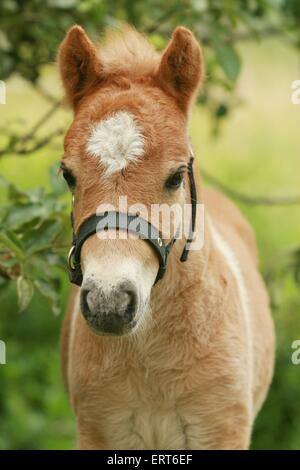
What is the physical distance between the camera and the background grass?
666 centimetres

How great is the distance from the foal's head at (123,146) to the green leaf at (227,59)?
883 millimetres

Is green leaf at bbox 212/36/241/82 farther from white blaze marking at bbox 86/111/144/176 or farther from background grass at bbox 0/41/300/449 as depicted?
white blaze marking at bbox 86/111/144/176

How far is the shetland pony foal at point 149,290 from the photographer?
331 centimetres

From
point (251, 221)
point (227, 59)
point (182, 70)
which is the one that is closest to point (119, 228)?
point (182, 70)

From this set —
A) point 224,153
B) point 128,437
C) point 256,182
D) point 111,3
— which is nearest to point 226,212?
point 111,3

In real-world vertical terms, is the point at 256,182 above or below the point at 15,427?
above

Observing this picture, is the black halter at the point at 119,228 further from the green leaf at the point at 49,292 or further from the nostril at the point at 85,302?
the green leaf at the point at 49,292

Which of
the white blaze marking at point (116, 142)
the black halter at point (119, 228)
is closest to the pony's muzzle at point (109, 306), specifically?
the black halter at point (119, 228)

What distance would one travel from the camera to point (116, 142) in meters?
3.31

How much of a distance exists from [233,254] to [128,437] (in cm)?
109

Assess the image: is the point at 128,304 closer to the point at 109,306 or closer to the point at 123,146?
the point at 109,306

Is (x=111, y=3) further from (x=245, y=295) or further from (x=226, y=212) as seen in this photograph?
(x=245, y=295)

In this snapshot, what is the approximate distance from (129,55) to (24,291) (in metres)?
1.00

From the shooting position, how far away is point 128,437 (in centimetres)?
393
